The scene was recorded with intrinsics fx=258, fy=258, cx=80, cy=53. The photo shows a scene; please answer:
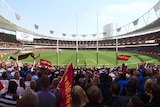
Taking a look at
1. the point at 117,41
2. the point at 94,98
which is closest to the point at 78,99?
the point at 94,98

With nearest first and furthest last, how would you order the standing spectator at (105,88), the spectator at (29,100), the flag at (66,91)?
the spectator at (29,100) → the flag at (66,91) → the standing spectator at (105,88)

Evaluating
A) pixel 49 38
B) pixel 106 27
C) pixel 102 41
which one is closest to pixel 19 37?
pixel 49 38

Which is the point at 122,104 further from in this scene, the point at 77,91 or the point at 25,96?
the point at 25,96

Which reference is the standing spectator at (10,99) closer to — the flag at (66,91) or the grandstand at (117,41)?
the flag at (66,91)

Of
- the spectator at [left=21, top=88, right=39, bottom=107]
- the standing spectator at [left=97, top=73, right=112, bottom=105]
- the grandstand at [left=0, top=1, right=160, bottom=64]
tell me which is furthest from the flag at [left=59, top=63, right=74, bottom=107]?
the grandstand at [left=0, top=1, right=160, bottom=64]

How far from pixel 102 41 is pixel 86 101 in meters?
Answer: 123

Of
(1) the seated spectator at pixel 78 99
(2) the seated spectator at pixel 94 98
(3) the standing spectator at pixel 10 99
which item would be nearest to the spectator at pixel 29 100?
(1) the seated spectator at pixel 78 99

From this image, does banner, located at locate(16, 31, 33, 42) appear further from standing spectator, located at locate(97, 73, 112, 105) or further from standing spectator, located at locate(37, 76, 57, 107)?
standing spectator, located at locate(37, 76, 57, 107)

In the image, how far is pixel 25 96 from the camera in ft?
11.9

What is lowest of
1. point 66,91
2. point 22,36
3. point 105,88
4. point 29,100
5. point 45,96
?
point 105,88

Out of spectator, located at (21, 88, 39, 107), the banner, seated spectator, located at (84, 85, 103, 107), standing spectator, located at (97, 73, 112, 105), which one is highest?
the banner

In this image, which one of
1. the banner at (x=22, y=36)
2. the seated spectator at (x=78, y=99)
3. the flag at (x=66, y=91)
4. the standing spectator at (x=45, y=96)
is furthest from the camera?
the banner at (x=22, y=36)

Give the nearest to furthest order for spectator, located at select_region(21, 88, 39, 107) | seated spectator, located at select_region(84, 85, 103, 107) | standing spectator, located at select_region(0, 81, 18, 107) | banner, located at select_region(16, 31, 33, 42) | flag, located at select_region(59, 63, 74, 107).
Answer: spectator, located at select_region(21, 88, 39, 107), seated spectator, located at select_region(84, 85, 103, 107), flag, located at select_region(59, 63, 74, 107), standing spectator, located at select_region(0, 81, 18, 107), banner, located at select_region(16, 31, 33, 42)

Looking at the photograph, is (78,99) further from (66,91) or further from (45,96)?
(45,96)
